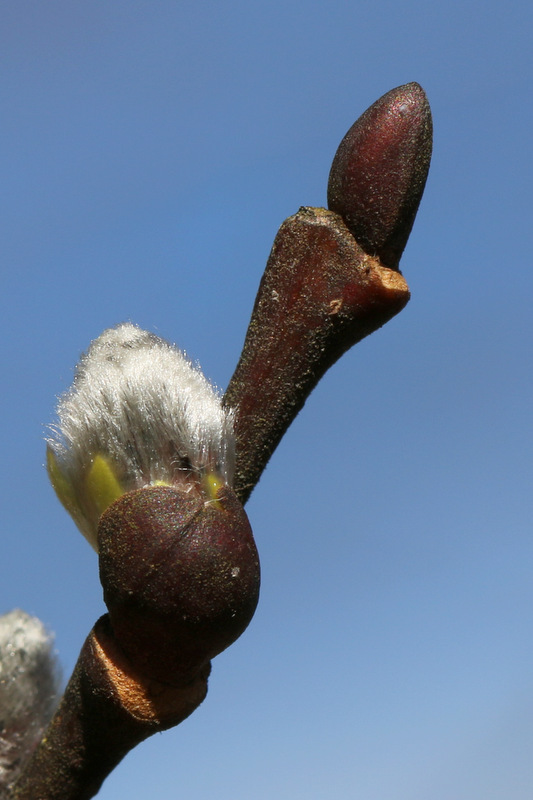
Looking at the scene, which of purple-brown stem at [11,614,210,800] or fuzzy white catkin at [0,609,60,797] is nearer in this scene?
purple-brown stem at [11,614,210,800]

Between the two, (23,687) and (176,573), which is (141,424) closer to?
(176,573)

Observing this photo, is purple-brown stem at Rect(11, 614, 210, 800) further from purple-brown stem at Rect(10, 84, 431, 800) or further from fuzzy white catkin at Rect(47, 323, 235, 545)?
fuzzy white catkin at Rect(47, 323, 235, 545)

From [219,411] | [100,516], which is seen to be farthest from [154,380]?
[100,516]

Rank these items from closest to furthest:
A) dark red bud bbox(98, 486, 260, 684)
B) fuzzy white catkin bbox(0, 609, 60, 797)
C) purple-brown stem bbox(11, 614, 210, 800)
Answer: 1. dark red bud bbox(98, 486, 260, 684)
2. purple-brown stem bbox(11, 614, 210, 800)
3. fuzzy white catkin bbox(0, 609, 60, 797)

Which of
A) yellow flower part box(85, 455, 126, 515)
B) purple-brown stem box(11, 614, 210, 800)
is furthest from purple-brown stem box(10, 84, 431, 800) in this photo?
yellow flower part box(85, 455, 126, 515)

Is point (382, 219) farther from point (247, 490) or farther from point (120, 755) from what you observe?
point (120, 755)

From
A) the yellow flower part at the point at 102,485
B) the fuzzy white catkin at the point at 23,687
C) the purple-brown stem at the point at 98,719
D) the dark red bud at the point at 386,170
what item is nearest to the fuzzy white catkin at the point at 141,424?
the yellow flower part at the point at 102,485

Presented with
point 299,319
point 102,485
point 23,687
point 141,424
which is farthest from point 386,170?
point 23,687
